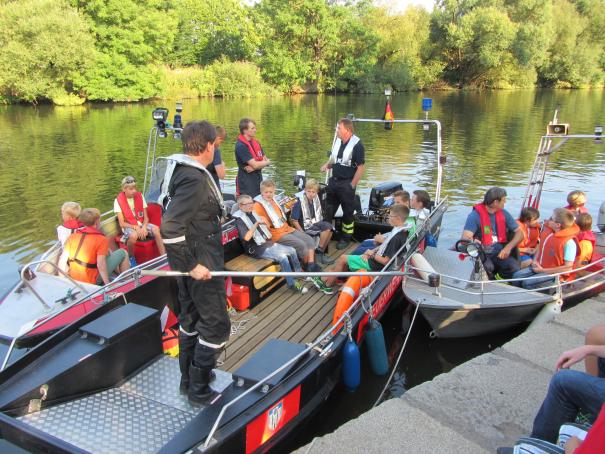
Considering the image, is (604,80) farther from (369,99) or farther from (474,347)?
(474,347)

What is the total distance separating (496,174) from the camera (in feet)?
46.6

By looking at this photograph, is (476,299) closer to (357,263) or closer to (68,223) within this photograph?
(357,263)

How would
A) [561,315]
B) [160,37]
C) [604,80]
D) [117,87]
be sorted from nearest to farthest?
1. [561,315]
2. [117,87]
3. [160,37]
4. [604,80]

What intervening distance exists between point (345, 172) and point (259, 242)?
168 cm

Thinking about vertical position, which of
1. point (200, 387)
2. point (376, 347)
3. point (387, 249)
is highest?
point (387, 249)

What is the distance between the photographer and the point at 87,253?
188 inches

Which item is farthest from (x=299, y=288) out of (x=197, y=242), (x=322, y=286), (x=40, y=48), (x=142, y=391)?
(x=40, y=48)

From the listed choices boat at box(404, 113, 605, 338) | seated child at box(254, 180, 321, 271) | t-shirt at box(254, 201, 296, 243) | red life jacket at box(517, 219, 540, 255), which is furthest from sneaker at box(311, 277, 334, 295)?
red life jacket at box(517, 219, 540, 255)

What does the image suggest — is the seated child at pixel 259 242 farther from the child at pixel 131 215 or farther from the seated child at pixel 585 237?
the seated child at pixel 585 237

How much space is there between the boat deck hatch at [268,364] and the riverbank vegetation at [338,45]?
31.7 m

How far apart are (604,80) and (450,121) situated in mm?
29205

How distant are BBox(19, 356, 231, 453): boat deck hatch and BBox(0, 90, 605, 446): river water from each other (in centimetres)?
193

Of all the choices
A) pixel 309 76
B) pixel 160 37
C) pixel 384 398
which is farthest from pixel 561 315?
pixel 309 76

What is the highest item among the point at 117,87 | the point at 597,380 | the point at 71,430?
the point at 117,87
